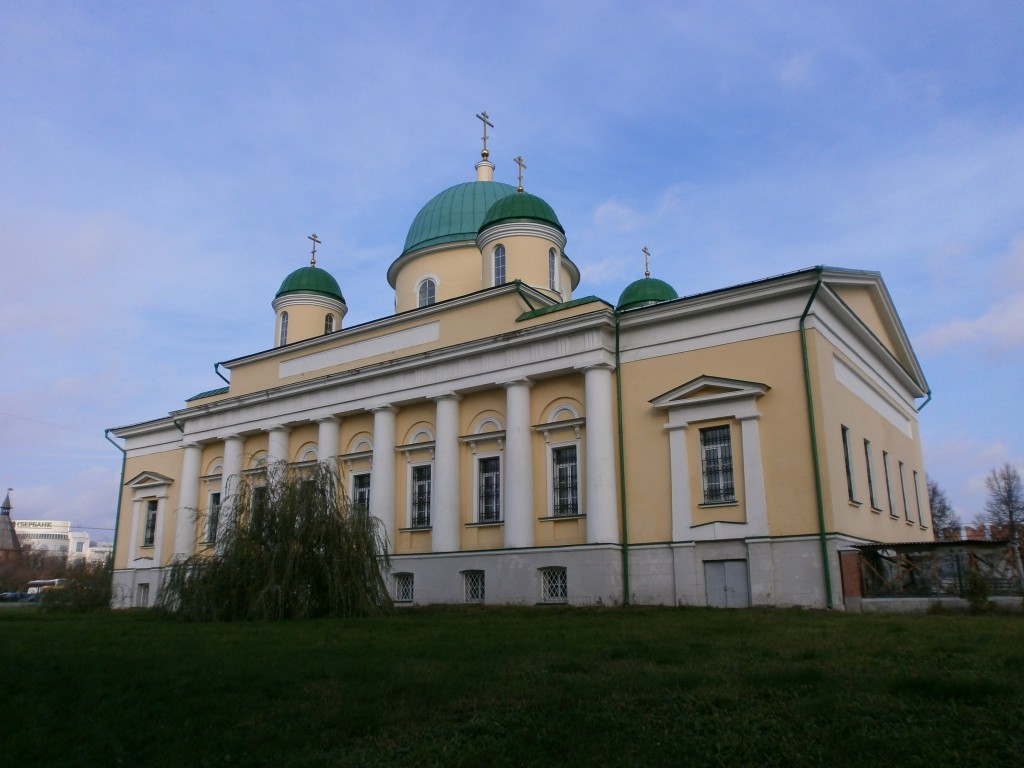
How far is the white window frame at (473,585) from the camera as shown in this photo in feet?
80.0

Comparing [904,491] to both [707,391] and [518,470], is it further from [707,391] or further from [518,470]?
[518,470]

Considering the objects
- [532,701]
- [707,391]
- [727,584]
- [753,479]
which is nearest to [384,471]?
[707,391]

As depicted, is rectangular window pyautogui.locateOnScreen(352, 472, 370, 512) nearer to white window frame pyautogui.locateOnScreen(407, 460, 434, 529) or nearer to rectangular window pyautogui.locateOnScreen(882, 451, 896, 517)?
white window frame pyautogui.locateOnScreen(407, 460, 434, 529)

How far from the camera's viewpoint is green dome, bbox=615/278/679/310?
3294cm

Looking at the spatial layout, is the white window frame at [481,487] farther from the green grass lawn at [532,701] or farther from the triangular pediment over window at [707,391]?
the green grass lawn at [532,701]

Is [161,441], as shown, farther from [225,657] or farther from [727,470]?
[225,657]

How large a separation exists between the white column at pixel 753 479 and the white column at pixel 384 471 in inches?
445

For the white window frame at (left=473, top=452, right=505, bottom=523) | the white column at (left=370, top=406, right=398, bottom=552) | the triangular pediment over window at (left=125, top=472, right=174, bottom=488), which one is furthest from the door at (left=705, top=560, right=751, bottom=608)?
the triangular pediment over window at (left=125, top=472, right=174, bottom=488)

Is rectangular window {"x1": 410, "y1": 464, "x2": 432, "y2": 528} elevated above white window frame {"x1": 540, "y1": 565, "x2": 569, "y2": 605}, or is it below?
above

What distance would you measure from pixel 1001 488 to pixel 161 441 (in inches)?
2150

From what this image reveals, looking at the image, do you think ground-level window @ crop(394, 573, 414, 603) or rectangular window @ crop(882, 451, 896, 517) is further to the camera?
ground-level window @ crop(394, 573, 414, 603)

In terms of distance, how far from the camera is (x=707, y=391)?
21.5 meters

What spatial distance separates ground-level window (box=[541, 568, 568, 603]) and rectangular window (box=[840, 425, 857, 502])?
24.3 ft

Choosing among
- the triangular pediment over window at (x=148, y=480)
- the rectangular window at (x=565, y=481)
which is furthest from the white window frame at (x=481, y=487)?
the triangular pediment over window at (x=148, y=480)
